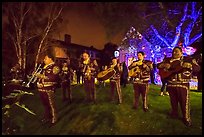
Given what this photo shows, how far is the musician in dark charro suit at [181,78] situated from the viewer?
11.1m

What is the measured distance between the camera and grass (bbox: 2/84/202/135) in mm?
11383

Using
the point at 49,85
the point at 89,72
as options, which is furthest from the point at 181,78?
the point at 49,85

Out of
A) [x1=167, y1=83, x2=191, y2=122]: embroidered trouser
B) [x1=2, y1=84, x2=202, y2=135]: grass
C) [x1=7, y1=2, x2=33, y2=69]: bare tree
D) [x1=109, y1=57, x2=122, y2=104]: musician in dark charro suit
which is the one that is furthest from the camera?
[x1=7, y1=2, x2=33, y2=69]: bare tree

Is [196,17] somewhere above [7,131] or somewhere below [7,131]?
above

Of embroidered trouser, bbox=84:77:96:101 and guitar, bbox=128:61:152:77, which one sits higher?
guitar, bbox=128:61:152:77

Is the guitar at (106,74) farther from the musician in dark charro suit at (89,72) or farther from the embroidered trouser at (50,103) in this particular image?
the embroidered trouser at (50,103)

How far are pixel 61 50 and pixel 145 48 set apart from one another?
19740 mm

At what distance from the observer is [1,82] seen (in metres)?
12.3

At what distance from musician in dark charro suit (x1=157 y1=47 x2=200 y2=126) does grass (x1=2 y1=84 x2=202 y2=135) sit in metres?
0.71

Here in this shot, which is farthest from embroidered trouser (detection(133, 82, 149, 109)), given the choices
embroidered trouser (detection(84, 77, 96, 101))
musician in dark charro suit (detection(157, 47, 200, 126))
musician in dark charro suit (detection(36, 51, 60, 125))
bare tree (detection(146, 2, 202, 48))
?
bare tree (detection(146, 2, 202, 48))

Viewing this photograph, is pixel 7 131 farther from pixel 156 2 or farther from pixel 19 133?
pixel 156 2

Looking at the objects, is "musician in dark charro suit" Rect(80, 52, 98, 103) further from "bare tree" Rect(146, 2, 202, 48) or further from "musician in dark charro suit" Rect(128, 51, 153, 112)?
"bare tree" Rect(146, 2, 202, 48)

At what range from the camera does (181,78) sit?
11148mm

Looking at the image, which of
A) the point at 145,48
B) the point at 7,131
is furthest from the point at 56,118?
the point at 145,48
